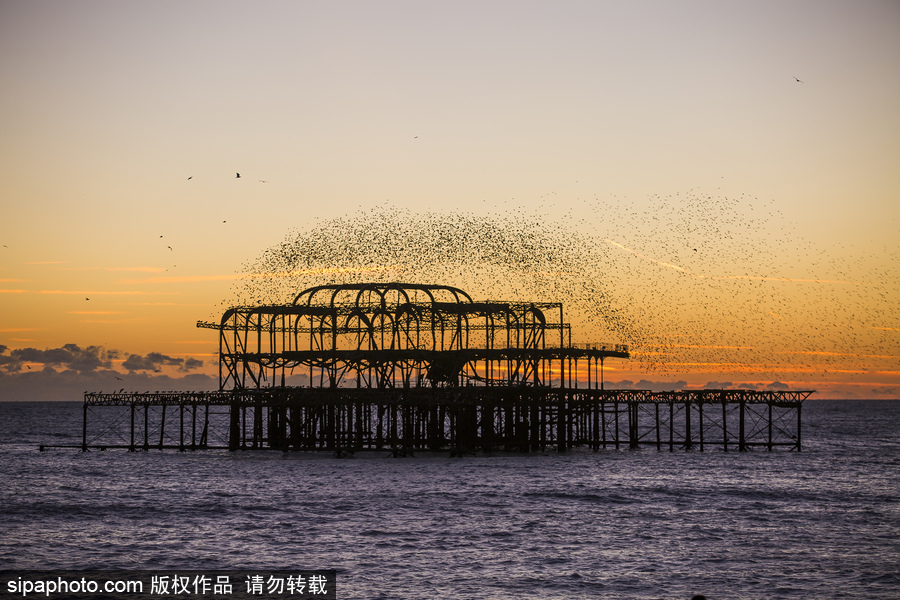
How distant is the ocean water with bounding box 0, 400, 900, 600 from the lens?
28.7 meters

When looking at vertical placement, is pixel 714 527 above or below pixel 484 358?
below

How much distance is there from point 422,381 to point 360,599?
3737cm

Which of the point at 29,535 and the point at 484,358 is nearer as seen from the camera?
the point at 29,535

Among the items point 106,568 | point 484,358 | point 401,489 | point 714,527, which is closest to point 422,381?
point 484,358

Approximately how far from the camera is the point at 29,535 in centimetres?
3562

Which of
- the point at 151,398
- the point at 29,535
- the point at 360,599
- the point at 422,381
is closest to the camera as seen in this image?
the point at 360,599

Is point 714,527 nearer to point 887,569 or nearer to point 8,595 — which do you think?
point 887,569

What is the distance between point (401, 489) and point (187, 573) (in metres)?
18.1

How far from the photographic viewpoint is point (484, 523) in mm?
37500

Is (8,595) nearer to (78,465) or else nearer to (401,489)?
(401,489)

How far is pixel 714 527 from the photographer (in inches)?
1474

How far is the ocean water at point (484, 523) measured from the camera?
28.7 metres

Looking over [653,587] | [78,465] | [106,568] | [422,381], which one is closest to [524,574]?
[653,587]

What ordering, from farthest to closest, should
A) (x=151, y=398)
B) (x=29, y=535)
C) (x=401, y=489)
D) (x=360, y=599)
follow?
1. (x=151, y=398)
2. (x=401, y=489)
3. (x=29, y=535)
4. (x=360, y=599)
